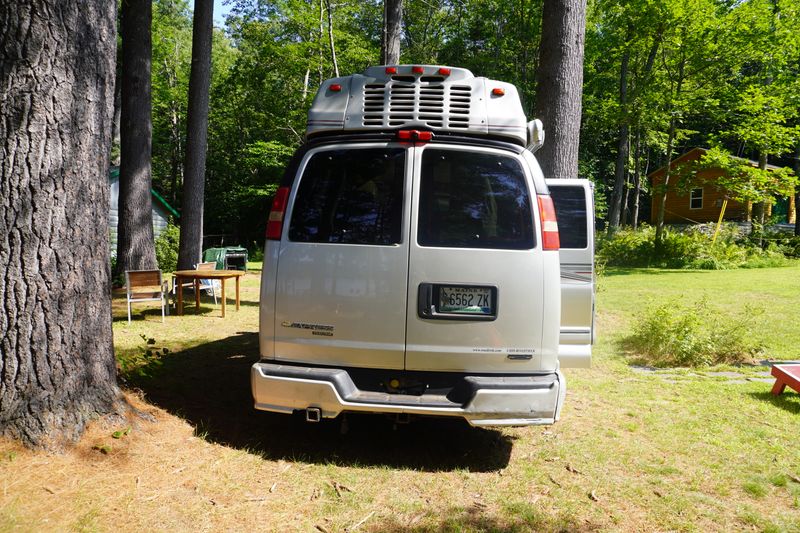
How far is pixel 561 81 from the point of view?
747 centimetres

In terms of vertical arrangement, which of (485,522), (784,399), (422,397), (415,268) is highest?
(415,268)

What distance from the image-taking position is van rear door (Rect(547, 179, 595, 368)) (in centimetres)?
517

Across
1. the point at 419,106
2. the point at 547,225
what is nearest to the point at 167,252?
the point at 419,106

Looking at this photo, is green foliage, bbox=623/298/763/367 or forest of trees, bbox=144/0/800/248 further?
forest of trees, bbox=144/0/800/248

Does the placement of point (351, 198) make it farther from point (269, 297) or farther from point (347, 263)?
point (269, 297)

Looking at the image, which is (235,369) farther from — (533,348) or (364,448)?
(533,348)

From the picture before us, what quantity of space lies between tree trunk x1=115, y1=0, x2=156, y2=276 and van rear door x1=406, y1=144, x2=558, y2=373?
35.4 feet

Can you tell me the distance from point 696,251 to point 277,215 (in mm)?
20856

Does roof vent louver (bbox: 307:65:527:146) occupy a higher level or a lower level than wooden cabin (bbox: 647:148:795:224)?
lower

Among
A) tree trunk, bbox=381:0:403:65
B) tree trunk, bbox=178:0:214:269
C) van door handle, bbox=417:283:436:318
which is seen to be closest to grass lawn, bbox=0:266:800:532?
van door handle, bbox=417:283:436:318

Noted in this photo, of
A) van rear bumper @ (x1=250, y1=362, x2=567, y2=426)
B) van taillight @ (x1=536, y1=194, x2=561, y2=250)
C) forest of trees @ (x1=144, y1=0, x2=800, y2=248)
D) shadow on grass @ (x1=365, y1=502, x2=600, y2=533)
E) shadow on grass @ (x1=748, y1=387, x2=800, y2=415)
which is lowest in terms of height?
shadow on grass @ (x1=365, y1=502, x2=600, y2=533)

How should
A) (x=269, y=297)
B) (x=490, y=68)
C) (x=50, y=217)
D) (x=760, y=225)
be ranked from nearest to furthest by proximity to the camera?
(x=50, y=217) < (x=269, y=297) < (x=760, y=225) < (x=490, y=68)

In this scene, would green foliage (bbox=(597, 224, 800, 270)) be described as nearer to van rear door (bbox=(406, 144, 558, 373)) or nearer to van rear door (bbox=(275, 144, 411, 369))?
van rear door (bbox=(406, 144, 558, 373))

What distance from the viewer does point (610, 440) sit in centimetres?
484
